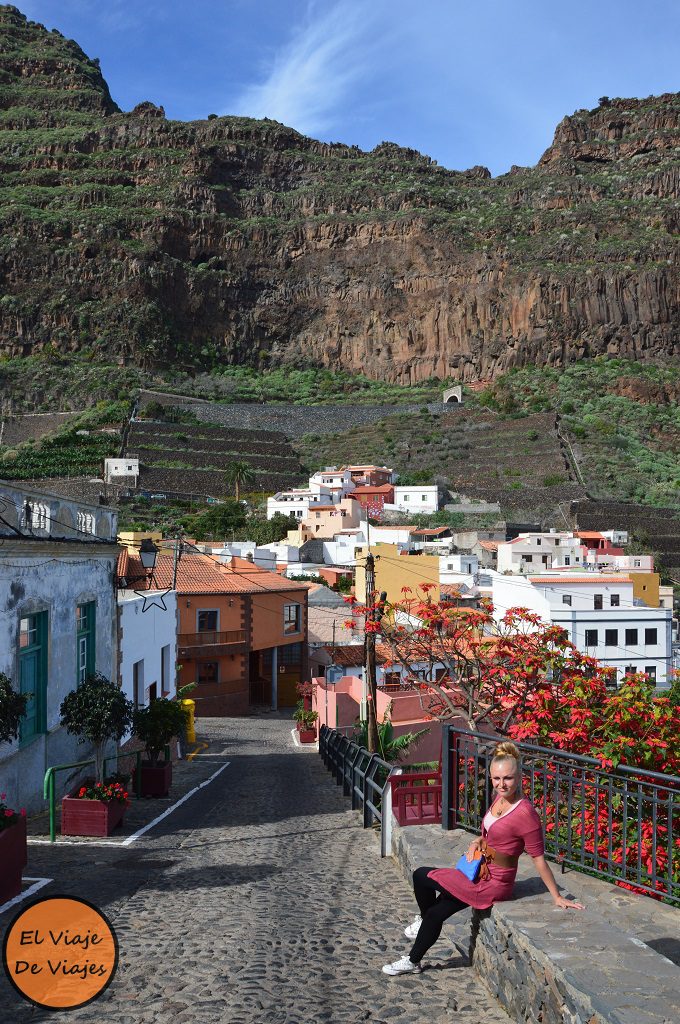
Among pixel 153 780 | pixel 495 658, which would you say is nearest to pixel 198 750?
pixel 153 780

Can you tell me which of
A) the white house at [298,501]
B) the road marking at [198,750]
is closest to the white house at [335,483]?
the white house at [298,501]

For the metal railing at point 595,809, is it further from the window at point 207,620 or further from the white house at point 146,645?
the window at point 207,620

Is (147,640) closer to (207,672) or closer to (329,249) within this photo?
(207,672)

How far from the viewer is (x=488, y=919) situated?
14.7ft

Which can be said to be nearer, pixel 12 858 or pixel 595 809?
pixel 595 809

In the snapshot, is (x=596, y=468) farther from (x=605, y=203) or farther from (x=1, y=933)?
(x=1, y=933)

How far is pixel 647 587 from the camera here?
1630 inches

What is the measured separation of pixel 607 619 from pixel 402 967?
100 feet

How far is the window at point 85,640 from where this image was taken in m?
11.2

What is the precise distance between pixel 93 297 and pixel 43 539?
116 m

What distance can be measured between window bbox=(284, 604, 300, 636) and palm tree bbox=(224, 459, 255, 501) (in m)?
42.9

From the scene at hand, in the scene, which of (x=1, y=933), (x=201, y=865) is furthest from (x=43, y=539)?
(x=1, y=933)

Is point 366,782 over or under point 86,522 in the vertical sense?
under

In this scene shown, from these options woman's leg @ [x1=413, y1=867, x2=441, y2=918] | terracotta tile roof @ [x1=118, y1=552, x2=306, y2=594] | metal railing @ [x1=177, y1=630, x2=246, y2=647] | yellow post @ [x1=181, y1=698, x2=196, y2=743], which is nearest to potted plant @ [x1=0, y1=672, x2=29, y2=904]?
woman's leg @ [x1=413, y1=867, x2=441, y2=918]
